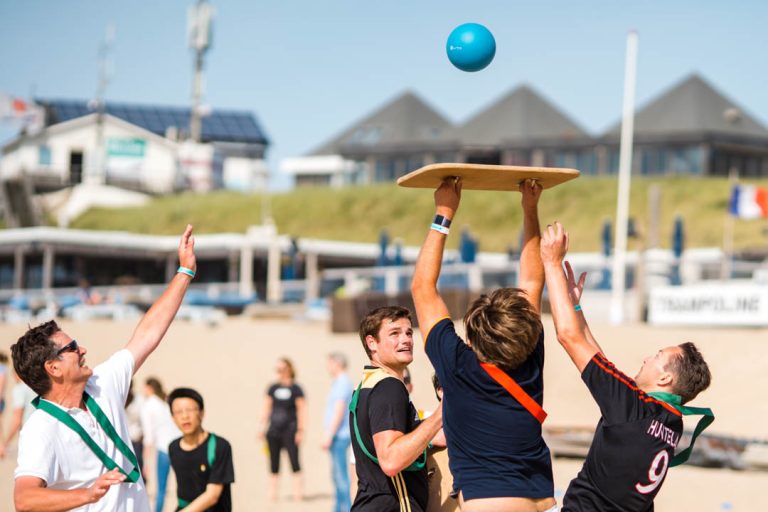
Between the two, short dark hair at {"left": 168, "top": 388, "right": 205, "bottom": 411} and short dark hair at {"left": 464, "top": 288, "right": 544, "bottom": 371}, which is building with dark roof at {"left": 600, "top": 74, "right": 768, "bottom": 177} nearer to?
short dark hair at {"left": 168, "top": 388, "right": 205, "bottom": 411}

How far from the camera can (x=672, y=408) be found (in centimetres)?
379

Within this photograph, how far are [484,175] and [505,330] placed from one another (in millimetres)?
680

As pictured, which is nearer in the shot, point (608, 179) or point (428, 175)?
point (428, 175)

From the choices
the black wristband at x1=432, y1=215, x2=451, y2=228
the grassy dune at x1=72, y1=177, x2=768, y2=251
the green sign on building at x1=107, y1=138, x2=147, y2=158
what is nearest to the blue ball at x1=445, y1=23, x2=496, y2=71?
the black wristband at x1=432, y1=215, x2=451, y2=228

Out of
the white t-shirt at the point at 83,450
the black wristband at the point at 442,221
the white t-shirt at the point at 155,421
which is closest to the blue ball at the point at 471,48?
the black wristband at the point at 442,221

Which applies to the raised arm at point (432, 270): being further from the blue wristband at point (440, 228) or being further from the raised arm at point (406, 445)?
the raised arm at point (406, 445)

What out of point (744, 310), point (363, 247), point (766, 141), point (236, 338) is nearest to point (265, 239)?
point (363, 247)

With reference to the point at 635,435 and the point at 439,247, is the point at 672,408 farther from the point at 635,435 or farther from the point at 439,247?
the point at 439,247

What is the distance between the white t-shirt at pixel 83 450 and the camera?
3.92 m

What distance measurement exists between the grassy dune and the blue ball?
43.8 meters

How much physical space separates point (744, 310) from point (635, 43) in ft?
29.1

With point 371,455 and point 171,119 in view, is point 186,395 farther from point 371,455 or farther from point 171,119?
point 171,119

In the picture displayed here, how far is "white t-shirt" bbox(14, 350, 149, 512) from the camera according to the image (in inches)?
154

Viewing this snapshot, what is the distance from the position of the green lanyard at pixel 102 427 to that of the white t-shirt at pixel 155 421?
5891 millimetres
